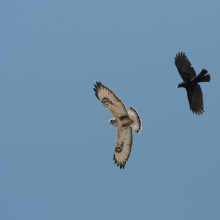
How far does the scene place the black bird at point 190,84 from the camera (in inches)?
492

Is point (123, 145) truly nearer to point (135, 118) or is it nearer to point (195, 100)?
point (135, 118)

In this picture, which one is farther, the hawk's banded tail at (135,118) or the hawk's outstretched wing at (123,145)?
the hawk's outstretched wing at (123,145)

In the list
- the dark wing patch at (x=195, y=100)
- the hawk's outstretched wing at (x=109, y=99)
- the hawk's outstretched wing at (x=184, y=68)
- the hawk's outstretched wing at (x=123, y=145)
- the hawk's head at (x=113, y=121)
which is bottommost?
the hawk's outstretched wing at (x=123, y=145)

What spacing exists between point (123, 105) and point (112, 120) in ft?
2.73

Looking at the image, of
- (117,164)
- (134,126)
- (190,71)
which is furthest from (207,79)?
(117,164)

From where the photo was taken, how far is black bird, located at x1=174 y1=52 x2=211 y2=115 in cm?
1250

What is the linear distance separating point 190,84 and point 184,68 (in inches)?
26.4

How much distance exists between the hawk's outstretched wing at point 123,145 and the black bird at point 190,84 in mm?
2888

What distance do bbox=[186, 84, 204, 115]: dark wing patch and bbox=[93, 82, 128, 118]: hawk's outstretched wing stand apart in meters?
3.21

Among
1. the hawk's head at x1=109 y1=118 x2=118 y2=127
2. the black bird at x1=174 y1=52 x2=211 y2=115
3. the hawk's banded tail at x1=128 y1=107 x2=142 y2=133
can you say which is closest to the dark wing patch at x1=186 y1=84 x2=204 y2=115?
the black bird at x1=174 y1=52 x2=211 y2=115

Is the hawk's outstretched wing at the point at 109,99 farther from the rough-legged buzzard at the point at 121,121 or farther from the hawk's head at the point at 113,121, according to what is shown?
the hawk's head at the point at 113,121

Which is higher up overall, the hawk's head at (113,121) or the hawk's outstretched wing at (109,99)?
the hawk's outstretched wing at (109,99)

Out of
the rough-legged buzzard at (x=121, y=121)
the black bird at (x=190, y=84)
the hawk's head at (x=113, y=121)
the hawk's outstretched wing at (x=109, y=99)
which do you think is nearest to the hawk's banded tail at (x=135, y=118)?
the rough-legged buzzard at (x=121, y=121)

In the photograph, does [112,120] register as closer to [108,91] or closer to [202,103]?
[108,91]
